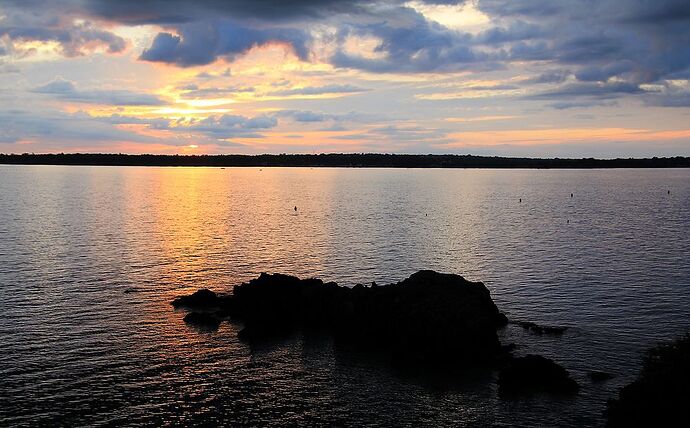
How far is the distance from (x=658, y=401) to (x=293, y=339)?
28764 mm

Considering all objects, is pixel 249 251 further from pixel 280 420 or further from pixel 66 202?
pixel 66 202

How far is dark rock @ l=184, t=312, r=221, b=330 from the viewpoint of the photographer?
53.5 m

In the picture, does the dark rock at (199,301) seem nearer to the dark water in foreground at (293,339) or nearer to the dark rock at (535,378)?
the dark water in foreground at (293,339)

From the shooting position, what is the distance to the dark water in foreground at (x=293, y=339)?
121 feet

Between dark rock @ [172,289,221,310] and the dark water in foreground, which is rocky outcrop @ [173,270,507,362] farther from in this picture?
the dark water in foreground

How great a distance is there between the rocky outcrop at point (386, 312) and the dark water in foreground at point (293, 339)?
2.99m

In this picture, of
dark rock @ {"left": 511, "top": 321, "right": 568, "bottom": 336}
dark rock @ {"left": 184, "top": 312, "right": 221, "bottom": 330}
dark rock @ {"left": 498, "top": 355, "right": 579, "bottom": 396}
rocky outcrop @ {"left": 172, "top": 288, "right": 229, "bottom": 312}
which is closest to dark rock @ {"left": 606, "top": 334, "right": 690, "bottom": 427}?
dark rock @ {"left": 498, "top": 355, "right": 579, "bottom": 396}

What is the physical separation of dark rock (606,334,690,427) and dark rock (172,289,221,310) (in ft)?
126

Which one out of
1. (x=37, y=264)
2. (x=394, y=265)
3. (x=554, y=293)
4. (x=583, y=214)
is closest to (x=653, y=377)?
(x=554, y=293)

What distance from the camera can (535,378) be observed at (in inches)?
1585

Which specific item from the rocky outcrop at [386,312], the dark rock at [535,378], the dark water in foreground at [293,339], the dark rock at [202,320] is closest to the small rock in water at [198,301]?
the rocky outcrop at [386,312]

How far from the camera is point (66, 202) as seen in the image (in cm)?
17388

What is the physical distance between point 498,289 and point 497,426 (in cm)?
3338

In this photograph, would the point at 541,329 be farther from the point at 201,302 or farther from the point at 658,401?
the point at 201,302
